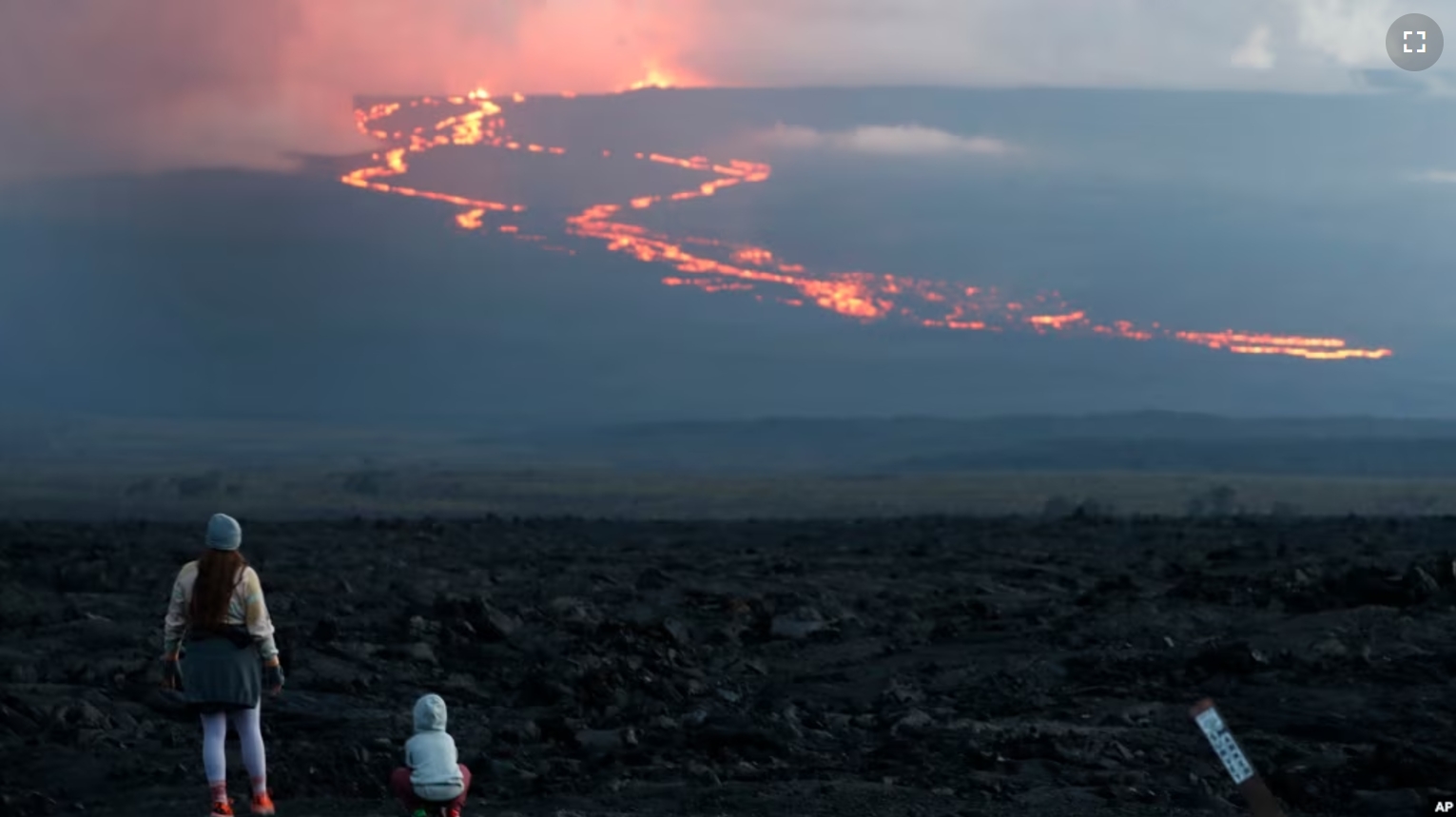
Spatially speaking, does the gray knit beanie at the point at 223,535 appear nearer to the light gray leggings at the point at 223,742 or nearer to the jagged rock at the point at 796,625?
the light gray leggings at the point at 223,742

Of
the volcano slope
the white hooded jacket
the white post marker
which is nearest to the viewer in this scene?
the white post marker

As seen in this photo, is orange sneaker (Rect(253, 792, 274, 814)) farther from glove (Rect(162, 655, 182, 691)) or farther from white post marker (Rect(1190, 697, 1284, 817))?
white post marker (Rect(1190, 697, 1284, 817))

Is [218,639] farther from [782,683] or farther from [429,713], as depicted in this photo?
[782,683]

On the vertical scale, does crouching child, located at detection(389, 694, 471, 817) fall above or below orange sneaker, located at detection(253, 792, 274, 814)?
above

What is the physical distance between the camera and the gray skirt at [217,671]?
12109 mm

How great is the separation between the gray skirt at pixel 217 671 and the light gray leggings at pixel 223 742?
0.14m

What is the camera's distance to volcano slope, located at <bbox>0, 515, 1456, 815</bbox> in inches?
589

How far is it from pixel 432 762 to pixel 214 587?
84.5 inches

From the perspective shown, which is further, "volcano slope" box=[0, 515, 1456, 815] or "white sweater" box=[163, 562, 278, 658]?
"volcano slope" box=[0, 515, 1456, 815]

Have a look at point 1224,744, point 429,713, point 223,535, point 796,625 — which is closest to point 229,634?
point 223,535

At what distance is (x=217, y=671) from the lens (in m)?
12.1

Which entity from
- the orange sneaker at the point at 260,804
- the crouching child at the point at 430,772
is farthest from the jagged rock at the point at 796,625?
the crouching child at the point at 430,772

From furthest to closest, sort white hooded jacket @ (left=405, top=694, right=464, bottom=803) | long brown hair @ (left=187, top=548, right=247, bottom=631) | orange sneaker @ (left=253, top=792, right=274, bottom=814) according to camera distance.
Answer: orange sneaker @ (left=253, top=792, right=274, bottom=814) < long brown hair @ (left=187, top=548, right=247, bottom=631) < white hooded jacket @ (left=405, top=694, right=464, bottom=803)

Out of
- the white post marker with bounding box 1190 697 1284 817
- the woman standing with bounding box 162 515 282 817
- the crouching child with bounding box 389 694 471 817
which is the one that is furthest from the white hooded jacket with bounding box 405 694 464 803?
the white post marker with bounding box 1190 697 1284 817
